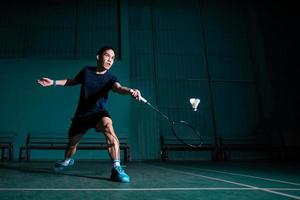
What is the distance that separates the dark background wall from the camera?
A: 8891mm

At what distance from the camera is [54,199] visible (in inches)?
72.1

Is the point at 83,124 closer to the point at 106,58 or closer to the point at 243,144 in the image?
the point at 106,58

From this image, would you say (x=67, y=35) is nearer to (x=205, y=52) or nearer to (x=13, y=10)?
(x=13, y=10)

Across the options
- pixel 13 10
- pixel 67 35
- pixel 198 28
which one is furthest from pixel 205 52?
pixel 13 10

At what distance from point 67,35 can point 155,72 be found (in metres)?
3.44

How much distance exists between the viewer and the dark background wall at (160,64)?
29.2ft

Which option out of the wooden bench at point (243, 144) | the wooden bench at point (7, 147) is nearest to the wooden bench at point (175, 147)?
the wooden bench at point (243, 144)

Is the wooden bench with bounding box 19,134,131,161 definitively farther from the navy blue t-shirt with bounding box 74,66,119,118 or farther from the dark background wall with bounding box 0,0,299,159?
the navy blue t-shirt with bounding box 74,66,119,118

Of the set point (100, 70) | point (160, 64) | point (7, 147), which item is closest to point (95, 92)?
point (100, 70)

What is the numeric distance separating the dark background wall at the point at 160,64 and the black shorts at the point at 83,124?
17.8 ft

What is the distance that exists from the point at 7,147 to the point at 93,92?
6167 mm

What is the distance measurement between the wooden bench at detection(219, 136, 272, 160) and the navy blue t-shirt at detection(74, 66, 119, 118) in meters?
6.26

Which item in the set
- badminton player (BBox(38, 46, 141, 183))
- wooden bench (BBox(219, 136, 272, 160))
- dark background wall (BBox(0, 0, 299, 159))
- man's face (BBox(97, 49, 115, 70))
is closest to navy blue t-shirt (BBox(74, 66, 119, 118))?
badminton player (BBox(38, 46, 141, 183))

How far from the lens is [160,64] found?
32.0ft
